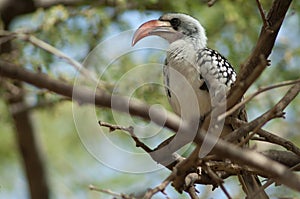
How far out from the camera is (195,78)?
128 inches

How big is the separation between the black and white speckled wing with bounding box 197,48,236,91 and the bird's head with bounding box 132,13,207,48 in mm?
301

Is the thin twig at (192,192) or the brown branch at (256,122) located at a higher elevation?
the brown branch at (256,122)

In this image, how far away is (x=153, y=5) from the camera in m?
4.79

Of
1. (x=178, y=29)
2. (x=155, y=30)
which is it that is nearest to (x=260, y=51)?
(x=155, y=30)

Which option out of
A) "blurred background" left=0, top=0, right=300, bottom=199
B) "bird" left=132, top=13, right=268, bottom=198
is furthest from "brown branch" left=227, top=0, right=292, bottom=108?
"blurred background" left=0, top=0, right=300, bottom=199

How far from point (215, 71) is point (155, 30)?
21.8 inches

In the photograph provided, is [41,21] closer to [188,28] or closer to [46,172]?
[46,172]

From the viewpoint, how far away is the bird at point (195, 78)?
315 centimetres

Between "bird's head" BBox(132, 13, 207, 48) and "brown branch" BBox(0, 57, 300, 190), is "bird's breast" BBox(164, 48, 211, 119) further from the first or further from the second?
"brown branch" BBox(0, 57, 300, 190)

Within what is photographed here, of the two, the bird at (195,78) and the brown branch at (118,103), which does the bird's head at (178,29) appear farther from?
the brown branch at (118,103)

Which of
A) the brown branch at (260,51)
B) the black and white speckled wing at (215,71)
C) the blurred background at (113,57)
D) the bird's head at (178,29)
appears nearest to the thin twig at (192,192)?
the brown branch at (260,51)

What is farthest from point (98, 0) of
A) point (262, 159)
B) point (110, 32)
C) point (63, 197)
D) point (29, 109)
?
point (262, 159)

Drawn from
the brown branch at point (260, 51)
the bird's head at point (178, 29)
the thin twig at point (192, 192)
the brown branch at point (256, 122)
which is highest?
the brown branch at point (260, 51)

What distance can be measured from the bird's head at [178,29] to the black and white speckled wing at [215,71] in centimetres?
30
